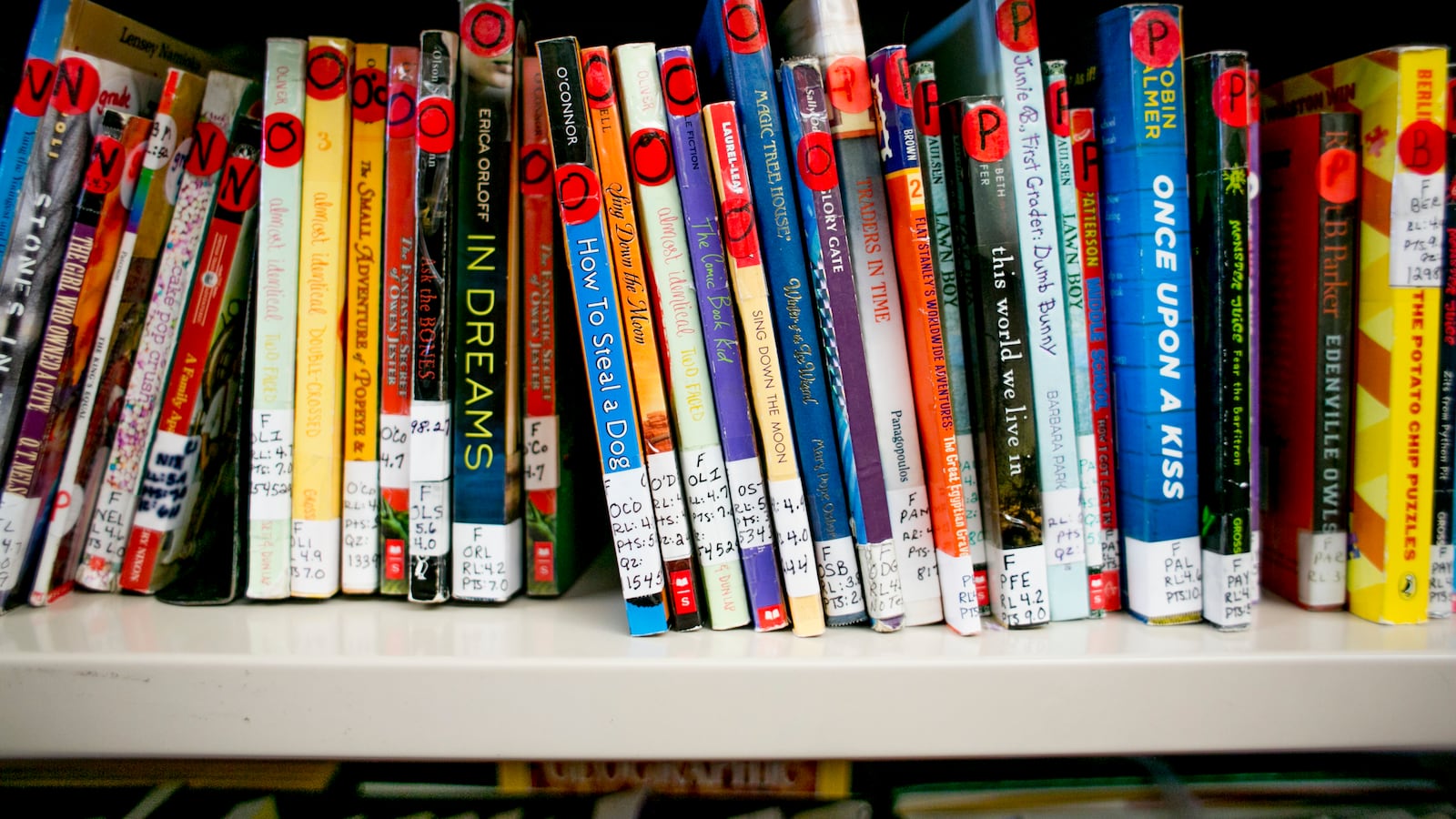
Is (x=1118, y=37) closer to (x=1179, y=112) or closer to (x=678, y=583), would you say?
(x=1179, y=112)

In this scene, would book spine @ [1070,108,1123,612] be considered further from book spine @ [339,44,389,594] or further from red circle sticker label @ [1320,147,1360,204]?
book spine @ [339,44,389,594]

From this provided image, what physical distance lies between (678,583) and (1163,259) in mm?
377

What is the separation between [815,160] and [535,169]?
0.63 ft

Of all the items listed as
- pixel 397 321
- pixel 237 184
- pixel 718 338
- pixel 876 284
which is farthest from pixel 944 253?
pixel 237 184

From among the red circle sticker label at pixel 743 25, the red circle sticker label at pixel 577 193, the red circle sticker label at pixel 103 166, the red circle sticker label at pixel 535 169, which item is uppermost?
the red circle sticker label at pixel 743 25

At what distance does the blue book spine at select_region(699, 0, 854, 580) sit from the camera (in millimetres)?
496

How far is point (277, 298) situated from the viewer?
0.55 metres

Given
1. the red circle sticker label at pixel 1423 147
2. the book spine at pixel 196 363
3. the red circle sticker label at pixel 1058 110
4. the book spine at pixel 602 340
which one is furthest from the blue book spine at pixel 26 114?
the red circle sticker label at pixel 1423 147

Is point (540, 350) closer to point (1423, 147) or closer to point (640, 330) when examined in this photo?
point (640, 330)

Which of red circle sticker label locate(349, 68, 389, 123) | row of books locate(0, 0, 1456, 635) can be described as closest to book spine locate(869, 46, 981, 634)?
row of books locate(0, 0, 1456, 635)

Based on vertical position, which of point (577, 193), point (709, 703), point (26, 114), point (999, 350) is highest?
point (26, 114)

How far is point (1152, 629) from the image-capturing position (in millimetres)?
523

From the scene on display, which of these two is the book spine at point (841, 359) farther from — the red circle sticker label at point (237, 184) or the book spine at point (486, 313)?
the red circle sticker label at point (237, 184)

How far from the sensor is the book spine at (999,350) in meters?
0.51
